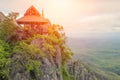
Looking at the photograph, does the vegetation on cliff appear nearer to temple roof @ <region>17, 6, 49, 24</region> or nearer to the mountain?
the mountain

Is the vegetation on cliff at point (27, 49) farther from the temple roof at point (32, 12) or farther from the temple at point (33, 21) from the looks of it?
the temple roof at point (32, 12)

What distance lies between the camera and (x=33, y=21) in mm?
38375

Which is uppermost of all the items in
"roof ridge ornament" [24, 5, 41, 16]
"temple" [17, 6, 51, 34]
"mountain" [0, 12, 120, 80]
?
"roof ridge ornament" [24, 5, 41, 16]

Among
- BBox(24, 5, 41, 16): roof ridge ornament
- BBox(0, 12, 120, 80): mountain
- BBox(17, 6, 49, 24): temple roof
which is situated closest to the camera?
BBox(0, 12, 120, 80): mountain

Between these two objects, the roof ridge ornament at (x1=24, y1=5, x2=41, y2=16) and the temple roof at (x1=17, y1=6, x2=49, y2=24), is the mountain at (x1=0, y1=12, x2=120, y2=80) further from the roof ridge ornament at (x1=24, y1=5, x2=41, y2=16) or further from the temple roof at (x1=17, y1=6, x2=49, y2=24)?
the roof ridge ornament at (x1=24, y1=5, x2=41, y2=16)

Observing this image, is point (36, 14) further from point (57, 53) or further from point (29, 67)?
point (29, 67)

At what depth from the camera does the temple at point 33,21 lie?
1514 inches

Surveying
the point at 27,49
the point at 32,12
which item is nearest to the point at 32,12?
the point at 32,12

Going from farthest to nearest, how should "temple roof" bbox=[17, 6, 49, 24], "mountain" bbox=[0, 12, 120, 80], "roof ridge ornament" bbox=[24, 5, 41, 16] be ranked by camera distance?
"roof ridge ornament" bbox=[24, 5, 41, 16], "temple roof" bbox=[17, 6, 49, 24], "mountain" bbox=[0, 12, 120, 80]

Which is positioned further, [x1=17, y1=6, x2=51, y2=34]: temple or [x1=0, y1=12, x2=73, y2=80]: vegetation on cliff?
[x1=17, y1=6, x2=51, y2=34]: temple

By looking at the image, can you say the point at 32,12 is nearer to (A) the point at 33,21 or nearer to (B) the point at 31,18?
(B) the point at 31,18

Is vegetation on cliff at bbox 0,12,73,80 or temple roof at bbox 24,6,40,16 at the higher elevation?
temple roof at bbox 24,6,40,16

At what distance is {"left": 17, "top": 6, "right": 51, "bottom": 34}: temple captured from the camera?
38.5m

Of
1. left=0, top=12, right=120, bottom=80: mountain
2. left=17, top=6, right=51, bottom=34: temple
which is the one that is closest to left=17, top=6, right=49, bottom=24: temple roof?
left=17, top=6, right=51, bottom=34: temple
